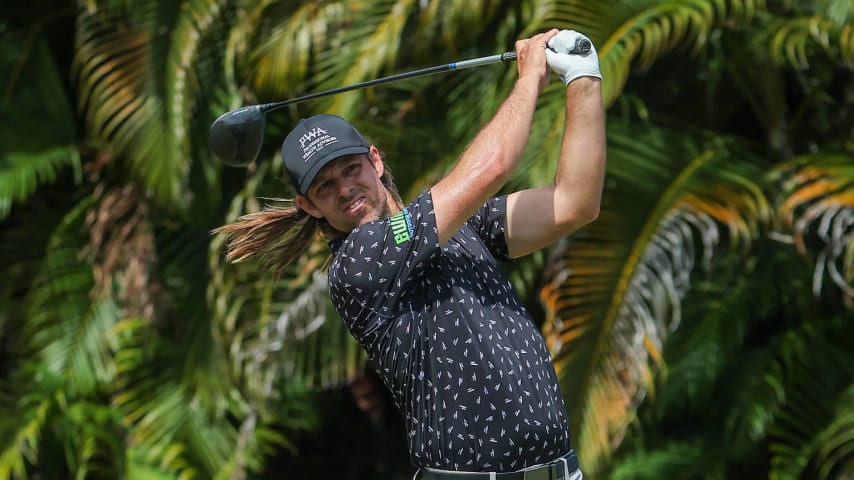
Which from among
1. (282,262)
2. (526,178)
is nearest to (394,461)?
(526,178)

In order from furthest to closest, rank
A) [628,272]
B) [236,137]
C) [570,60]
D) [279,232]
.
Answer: [628,272] → [236,137] → [279,232] → [570,60]

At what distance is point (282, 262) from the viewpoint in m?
3.59

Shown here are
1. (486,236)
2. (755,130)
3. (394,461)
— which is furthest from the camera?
(394,461)

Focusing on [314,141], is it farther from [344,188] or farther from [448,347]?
[448,347]

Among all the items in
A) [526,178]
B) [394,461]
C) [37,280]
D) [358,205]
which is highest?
[358,205]

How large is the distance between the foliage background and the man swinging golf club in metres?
1.83

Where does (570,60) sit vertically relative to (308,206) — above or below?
above

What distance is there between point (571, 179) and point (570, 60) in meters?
0.31

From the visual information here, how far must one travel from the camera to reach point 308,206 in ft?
11.2

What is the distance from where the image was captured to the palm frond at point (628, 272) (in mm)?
5242

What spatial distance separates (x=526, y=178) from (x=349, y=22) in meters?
1.35

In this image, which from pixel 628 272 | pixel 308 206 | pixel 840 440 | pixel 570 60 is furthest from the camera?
pixel 628 272

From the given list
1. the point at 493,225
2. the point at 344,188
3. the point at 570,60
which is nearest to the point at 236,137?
the point at 344,188

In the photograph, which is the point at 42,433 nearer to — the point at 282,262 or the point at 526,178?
the point at 526,178
